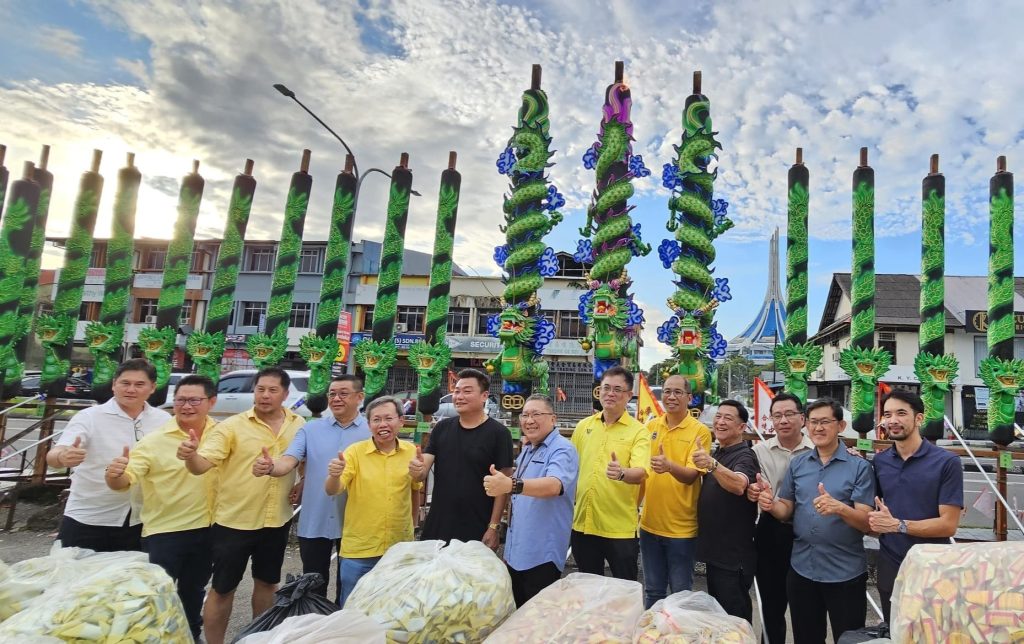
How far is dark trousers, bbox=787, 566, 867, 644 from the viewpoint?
254 centimetres

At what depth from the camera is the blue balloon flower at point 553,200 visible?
635 centimetres

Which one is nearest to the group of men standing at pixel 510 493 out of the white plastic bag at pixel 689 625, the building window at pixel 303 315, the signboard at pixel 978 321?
the white plastic bag at pixel 689 625

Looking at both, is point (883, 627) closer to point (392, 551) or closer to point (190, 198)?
point (392, 551)

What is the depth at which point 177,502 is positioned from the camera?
9.34 feet

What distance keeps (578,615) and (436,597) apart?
45 centimetres

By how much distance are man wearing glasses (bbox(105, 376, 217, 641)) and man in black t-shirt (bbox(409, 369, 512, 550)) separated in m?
1.11

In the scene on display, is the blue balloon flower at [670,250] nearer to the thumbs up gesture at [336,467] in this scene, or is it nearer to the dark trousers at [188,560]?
the thumbs up gesture at [336,467]

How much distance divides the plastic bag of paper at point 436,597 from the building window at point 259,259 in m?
24.6

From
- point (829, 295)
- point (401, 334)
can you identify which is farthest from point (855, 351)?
point (829, 295)

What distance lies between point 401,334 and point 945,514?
69.4 feet

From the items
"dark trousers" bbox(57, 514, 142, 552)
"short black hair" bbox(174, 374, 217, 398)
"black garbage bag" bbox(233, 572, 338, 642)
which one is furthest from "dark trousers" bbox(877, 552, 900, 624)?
"dark trousers" bbox(57, 514, 142, 552)

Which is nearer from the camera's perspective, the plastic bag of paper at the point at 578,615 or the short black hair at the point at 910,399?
the plastic bag of paper at the point at 578,615

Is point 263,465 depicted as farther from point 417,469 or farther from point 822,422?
point 822,422

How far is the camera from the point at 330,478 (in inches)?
109
